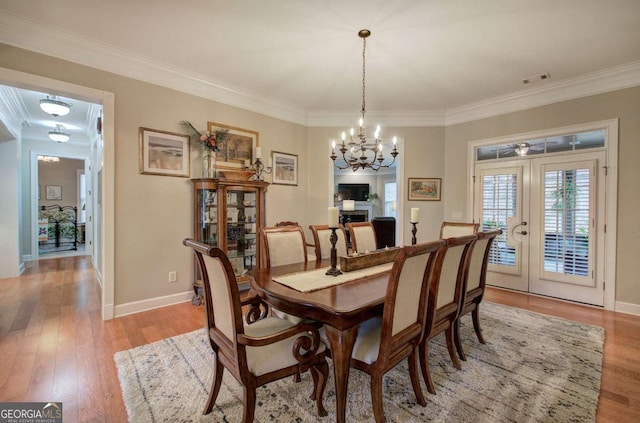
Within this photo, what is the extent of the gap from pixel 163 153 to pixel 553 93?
16.2 feet

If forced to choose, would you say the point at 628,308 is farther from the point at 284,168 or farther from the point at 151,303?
the point at 151,303

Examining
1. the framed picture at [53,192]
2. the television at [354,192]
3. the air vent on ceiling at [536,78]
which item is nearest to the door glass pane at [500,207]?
the air vent on ceiling at [536,78]

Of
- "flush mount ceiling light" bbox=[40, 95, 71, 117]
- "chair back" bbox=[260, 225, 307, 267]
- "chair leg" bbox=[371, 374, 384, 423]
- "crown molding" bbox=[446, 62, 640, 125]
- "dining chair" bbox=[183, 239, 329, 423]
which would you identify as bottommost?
"chair leg" bbox=[371, 374, 384, 423]

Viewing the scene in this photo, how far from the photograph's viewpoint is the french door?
3.52 metres

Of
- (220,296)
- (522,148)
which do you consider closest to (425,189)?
(522,148)

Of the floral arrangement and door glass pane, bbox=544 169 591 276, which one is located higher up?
the floral arrangement

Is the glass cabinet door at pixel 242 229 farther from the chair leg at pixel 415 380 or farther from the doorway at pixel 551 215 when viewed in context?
the doorway at pixel 551 215

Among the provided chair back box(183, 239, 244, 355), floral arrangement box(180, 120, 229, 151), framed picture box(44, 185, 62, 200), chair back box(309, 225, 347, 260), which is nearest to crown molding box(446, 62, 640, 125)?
chair back box(309, 225, 347, 260)

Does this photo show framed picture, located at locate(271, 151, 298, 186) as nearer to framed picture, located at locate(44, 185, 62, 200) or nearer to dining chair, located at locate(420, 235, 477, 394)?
dining chair, located at locate(420, 235, 477, 394)

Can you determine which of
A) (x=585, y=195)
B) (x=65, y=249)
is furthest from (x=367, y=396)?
(x=65, y=249)

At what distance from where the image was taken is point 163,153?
10.9 feet

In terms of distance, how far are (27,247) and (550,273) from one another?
9.18 metres

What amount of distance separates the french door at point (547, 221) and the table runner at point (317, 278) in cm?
289

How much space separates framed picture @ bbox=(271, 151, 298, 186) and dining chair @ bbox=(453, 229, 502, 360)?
2.97 metres
